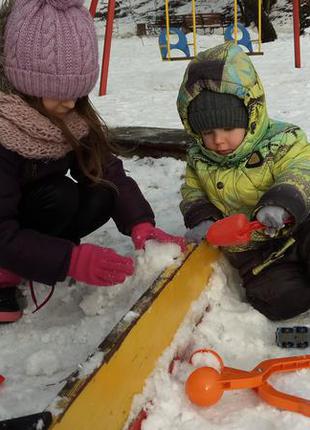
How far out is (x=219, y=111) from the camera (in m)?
1.65

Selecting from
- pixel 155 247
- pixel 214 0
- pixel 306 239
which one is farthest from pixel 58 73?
pixel 214 0

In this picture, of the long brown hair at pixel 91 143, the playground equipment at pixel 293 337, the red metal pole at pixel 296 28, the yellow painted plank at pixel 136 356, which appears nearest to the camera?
the yellow painted plank at pixel 136 356

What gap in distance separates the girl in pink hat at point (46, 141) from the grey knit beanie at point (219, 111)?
0.31 m

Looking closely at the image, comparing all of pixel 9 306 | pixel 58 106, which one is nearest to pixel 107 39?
pixel 58 106

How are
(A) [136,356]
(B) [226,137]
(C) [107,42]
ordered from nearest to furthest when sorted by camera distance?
(A) [136,356], (B) [226,137], (C) [107,42]

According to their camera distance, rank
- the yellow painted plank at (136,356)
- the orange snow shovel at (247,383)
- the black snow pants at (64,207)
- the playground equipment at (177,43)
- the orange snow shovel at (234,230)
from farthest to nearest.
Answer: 1. the playground equipment at (177,43)
2. the black snow pants at (64,207)
3. the orange snow shovel at (234,230)
4. the orange snow shovel at (247,383)
5. the yellow painted plank at (136,356)

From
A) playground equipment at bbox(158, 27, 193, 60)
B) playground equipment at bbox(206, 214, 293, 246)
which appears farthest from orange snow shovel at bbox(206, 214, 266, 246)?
playground equipment at bbox(158, 27, 193, 60)

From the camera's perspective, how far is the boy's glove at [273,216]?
1549 millimetres

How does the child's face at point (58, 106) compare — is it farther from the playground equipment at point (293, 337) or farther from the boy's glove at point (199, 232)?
the playground equipment at point (293, 337)

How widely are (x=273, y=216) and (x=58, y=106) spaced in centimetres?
65

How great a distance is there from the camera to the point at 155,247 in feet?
5.31

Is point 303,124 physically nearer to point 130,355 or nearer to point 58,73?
point 58,73

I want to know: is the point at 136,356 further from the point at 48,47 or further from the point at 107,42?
the point at 107,42

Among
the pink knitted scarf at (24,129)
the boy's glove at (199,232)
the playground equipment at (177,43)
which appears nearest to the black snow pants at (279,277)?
the boy's glove at (199,232)
